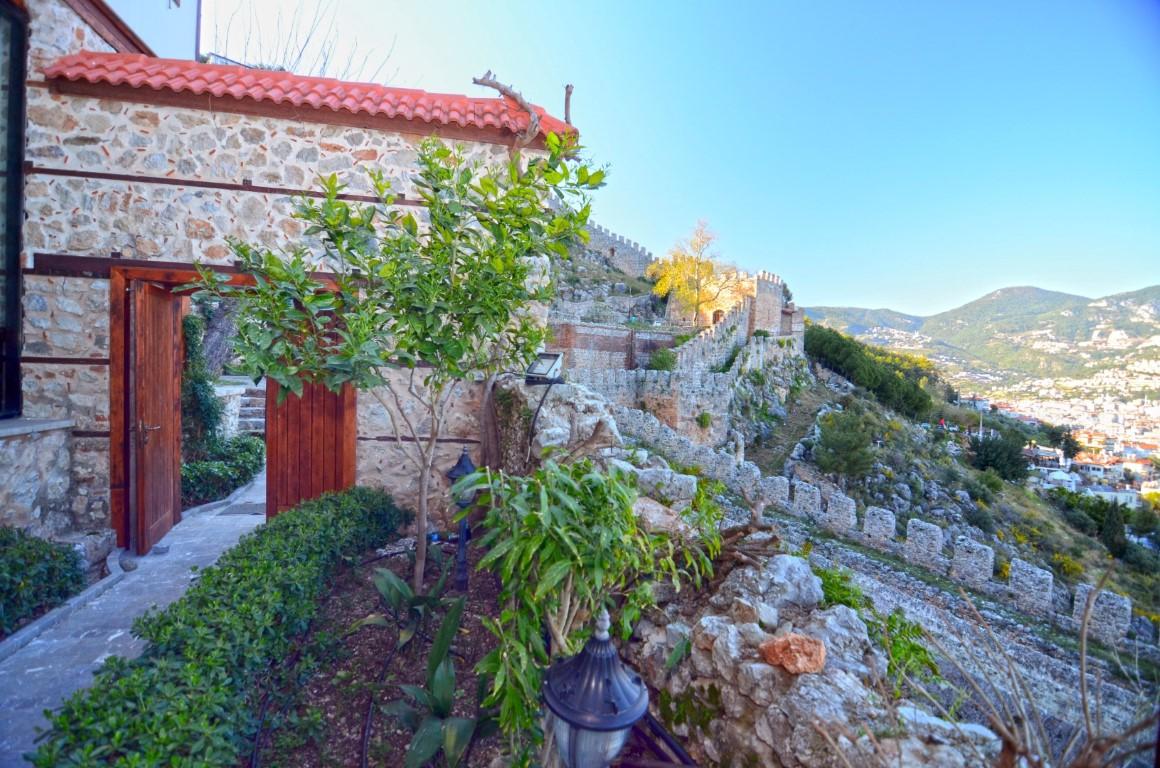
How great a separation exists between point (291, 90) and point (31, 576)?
4081 millimetres

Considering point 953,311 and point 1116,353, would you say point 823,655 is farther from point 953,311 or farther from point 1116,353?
point 953,311

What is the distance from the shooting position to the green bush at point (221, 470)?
6828 millimetres

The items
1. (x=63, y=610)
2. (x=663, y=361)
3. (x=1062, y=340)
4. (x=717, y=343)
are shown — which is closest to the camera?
(x=63, y=610)

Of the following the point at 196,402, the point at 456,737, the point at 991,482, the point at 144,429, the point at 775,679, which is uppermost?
the point at 144,429

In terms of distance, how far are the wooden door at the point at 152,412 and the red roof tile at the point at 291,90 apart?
1661mm

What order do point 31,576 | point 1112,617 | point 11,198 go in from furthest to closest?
point 1112,617 → point 11,198 → point 31,576

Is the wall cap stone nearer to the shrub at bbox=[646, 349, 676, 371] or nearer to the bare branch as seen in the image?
the bare branch

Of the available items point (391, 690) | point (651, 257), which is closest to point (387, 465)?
point (391, 690)

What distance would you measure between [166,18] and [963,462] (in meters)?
25.4

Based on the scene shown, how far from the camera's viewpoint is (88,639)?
352 cm

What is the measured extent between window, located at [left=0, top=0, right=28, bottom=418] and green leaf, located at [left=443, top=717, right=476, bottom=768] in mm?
4897

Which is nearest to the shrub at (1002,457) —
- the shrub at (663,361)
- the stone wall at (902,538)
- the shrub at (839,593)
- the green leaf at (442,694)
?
the shrub at (663,361)

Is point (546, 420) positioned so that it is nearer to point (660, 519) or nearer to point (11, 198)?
point (660, 519)

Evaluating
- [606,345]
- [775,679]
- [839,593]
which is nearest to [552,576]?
[775,679]
